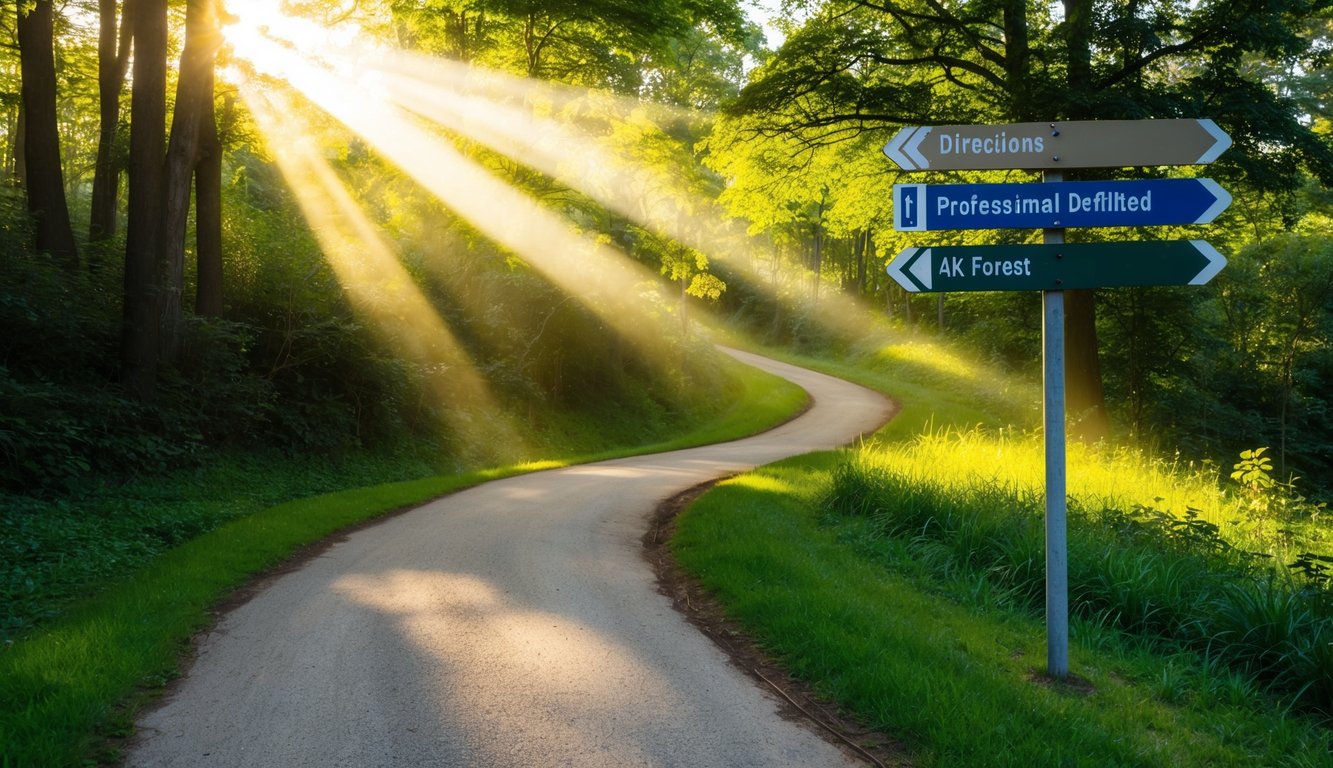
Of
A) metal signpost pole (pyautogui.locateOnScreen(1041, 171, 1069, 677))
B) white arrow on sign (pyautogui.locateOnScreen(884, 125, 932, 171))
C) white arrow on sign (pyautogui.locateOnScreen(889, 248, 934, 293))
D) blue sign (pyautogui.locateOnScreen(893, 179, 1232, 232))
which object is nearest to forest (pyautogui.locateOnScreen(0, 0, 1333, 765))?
metal signpost pole (pyautogui.locateOnScreen(1041, 171, 1069, 677))

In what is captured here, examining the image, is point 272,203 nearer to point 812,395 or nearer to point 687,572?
point 812,395

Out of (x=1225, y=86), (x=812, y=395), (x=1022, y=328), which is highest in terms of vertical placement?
(x=1225, y=86)

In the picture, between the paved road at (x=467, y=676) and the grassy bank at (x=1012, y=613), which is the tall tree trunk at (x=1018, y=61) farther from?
the paved road at (x=467, y=676)

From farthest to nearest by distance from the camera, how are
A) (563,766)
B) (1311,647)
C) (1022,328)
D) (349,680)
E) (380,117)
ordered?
(1022,328)
(380,117)
(1311,647)
(349,680)
(563,766)

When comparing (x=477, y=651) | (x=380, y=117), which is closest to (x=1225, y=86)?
(x=477, y=651)

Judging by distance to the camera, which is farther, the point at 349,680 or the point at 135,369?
the point at 135,369

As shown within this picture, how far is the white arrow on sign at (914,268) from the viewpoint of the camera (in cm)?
534

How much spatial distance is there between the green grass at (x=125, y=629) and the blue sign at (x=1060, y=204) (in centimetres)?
522

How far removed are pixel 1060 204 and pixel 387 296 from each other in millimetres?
19069

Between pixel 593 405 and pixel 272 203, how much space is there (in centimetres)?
1462

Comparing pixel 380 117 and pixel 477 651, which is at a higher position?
pixel 380 117

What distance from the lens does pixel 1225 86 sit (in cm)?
1407

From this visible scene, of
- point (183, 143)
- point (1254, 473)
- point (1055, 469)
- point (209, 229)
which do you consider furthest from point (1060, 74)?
point (209, 229)

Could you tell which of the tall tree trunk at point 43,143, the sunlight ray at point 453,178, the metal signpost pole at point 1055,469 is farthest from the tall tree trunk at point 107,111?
the metal signpost pole at point 1055,469
